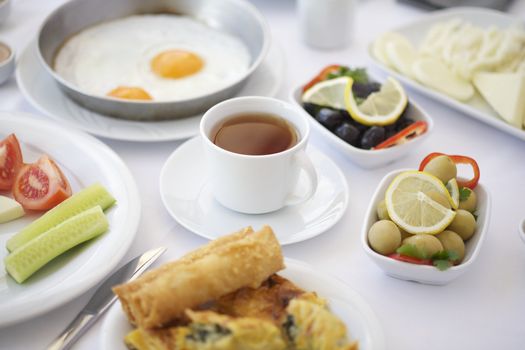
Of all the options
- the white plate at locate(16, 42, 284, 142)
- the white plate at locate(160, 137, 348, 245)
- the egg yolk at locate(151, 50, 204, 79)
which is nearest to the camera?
the white plate at locate(160, 137, 348, 245)

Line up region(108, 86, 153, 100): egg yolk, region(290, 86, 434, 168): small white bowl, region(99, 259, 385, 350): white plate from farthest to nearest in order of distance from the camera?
region(108, 86, 153, 100): egg yolk, region(290, 86, 434, 168): small white bowl, region(99, 259, 385, 350): white plate

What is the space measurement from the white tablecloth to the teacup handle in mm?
107

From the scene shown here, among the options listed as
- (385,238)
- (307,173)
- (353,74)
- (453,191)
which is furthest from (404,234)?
(353,74)

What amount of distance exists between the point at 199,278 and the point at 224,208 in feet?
1.40

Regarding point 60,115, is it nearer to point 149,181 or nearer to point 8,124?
point 8,124

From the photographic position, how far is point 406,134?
159cm

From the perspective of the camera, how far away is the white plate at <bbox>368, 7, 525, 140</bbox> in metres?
1.73

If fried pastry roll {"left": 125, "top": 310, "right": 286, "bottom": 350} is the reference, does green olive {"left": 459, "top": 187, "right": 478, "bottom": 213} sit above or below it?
below

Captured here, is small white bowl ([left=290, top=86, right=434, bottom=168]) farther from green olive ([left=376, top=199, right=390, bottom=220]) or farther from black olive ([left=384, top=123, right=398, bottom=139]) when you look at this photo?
green olive ([left=376, top=199, right=390, bottom=220])

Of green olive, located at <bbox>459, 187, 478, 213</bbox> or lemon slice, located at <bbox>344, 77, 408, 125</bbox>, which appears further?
lemon slice, located at <bbox>344, 77, 408, 125</bbox>

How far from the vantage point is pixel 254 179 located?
133 cm

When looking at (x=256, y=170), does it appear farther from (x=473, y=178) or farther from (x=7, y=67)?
(x=7, y=67)

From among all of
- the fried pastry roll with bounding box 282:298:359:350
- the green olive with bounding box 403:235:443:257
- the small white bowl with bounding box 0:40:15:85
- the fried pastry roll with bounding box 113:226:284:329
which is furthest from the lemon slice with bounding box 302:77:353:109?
the small white bowl with bounding box 0:40:15:85

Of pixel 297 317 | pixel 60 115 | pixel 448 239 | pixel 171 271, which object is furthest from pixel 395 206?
pixel 60 115
